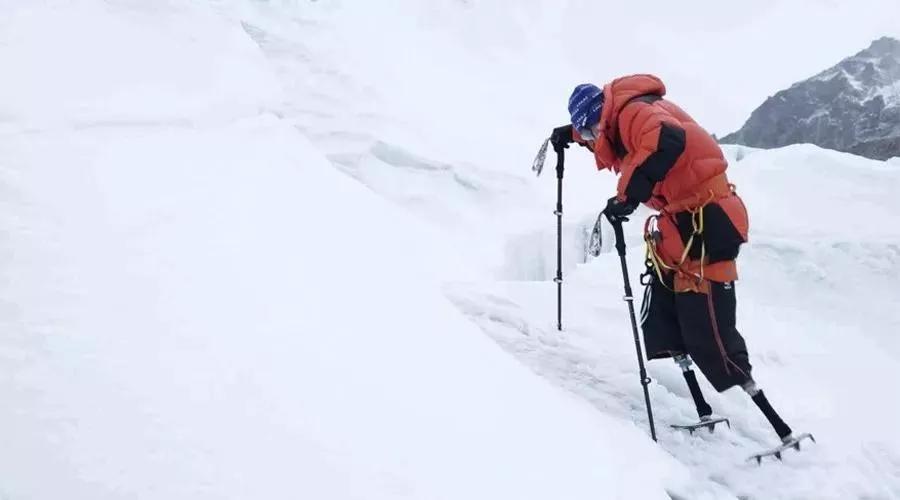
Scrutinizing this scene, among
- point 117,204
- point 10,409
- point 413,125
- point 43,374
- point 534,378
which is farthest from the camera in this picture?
point 413,125

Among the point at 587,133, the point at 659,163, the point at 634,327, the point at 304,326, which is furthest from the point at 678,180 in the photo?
the point at 304,326

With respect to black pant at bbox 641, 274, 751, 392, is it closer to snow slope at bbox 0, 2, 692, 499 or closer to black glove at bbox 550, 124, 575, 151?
snow slope at bbox 0, 2, 692, 499

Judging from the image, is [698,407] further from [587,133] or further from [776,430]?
[587,133]

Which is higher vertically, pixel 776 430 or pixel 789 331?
pixel 776 430

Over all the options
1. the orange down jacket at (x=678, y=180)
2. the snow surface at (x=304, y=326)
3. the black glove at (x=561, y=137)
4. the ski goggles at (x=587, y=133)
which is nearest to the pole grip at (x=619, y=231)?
the orange down jacket at (x=678, y=180)

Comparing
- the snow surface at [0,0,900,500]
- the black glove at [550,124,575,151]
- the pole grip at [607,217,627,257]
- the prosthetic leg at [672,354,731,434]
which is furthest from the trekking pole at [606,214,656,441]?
the black glove at [550,124,575,151]

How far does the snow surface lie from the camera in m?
1.83

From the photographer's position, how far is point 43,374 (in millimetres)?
1787

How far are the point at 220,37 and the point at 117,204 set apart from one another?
24.3 ft

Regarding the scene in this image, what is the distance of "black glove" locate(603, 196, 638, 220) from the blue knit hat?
65 cm

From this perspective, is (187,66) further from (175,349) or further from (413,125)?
(413,125)

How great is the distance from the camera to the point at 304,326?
2.60m

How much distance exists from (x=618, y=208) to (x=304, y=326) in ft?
6.20

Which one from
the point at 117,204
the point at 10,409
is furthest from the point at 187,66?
the point at 10,409
